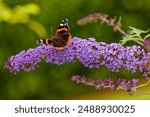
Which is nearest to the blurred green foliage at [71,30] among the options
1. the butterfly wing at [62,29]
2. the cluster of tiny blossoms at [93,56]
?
the butterfly wing at [62,29]

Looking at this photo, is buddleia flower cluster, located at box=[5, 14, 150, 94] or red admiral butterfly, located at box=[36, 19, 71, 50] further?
red admiral butterfly, located at box=[36, 19, 71, 50]

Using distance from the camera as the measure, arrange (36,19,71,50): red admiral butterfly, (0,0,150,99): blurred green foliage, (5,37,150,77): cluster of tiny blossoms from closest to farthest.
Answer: (5,37,150,77): cluster of tiny blossoms, (36,19,71,50): red admiral butterfly, (0,0,150,99): blurred green foliage

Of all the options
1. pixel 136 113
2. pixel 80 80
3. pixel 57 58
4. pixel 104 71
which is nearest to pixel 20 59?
pixel 57 58

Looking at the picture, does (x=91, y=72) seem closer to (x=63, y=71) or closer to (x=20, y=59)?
(x=63, y=71)

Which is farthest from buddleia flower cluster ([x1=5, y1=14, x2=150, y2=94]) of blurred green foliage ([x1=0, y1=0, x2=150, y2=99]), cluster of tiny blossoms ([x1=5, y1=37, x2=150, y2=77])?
blurred green foliage ([x1=0, y1=0, x2=150, y2=99])

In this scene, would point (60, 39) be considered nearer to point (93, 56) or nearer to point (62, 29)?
point (62, 29)

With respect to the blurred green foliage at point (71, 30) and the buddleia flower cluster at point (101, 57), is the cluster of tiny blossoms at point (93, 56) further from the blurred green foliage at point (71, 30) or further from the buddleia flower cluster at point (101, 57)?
the blurred green foliage at point (71, 30)

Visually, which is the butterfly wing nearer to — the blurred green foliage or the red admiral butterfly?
the red admiral butterfly
